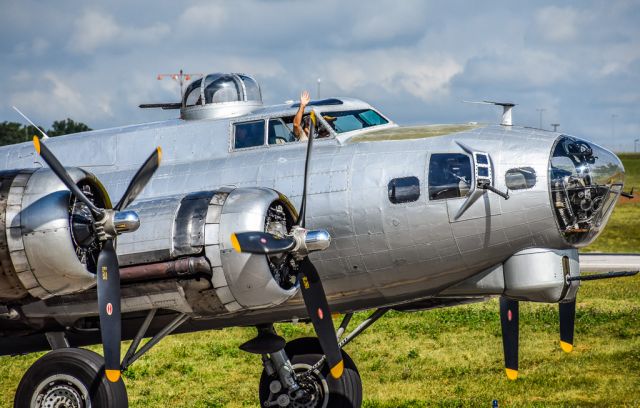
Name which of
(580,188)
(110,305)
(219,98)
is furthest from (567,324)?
(110,305)

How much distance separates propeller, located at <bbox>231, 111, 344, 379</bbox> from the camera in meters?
13.6

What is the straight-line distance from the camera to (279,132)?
53.7ft

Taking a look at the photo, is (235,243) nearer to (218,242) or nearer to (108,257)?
(218,242)

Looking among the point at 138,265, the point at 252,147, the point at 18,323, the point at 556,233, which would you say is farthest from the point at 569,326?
the point at 18,323

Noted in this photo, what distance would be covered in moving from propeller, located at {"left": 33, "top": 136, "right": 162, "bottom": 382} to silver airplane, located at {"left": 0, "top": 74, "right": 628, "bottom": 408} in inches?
0.9

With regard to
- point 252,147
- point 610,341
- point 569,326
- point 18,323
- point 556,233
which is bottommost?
point 610,341

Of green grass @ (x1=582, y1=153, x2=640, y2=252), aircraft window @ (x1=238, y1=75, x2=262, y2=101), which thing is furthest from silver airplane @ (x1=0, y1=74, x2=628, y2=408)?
green grass @ (x1=582, y1=153, x2=640, y2=252)

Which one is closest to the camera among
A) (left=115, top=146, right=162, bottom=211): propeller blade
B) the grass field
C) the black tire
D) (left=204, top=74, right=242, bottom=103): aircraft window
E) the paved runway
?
(left=115, top=146, right=162, bottom=211): propeller blade

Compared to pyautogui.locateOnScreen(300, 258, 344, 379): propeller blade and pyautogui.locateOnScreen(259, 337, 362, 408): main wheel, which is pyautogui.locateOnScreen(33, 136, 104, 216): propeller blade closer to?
pyautogui.locateOnScreen(300, 258, 344, 379): propeller blade

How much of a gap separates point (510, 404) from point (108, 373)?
982cm

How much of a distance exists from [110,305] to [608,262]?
34266 mm

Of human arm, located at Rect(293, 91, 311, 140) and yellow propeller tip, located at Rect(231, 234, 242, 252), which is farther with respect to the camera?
human arm, located at Rect(293, 91, 311, 140)

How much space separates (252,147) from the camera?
16.3 meters

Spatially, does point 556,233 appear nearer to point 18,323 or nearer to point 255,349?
point 255,349
